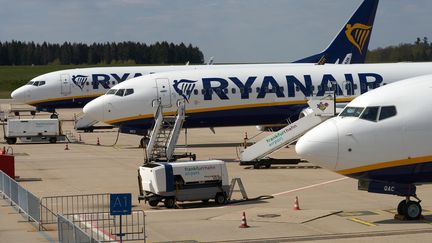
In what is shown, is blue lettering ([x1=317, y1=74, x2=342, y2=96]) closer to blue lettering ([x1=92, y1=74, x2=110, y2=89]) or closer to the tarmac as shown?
the tarmac

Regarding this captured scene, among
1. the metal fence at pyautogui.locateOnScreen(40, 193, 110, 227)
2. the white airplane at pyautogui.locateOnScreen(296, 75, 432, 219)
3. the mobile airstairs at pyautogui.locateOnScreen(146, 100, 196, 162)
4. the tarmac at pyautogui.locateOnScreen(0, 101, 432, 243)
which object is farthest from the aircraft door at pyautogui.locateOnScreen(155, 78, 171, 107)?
the white airplane at pyautogui.locateOnScreen(296, 75, 432, 219)

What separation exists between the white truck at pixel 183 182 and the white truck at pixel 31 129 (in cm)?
2944

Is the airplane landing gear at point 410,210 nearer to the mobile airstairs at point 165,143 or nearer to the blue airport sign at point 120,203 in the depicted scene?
the blue airport sign at point 120,203

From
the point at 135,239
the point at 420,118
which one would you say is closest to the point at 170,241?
the point at 135,239

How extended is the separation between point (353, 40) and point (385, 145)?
4997 centimetres

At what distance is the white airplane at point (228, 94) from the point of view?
168 ft

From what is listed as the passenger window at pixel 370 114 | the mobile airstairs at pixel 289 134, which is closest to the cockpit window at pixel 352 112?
the passenger window at pixel 370 114

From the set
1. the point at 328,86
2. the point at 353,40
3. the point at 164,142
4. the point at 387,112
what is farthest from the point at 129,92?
the point at 353,40

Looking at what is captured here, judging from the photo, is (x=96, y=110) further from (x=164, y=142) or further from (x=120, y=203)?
(x=120, y=203)

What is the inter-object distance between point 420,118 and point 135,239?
28.9ft

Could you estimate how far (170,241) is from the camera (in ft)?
82.1

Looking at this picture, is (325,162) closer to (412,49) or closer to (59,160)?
(59,160)

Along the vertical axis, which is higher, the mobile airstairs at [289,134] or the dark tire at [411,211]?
the mobile airstairs at [289,134]

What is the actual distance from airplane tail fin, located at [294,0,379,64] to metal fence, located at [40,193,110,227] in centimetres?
4268
